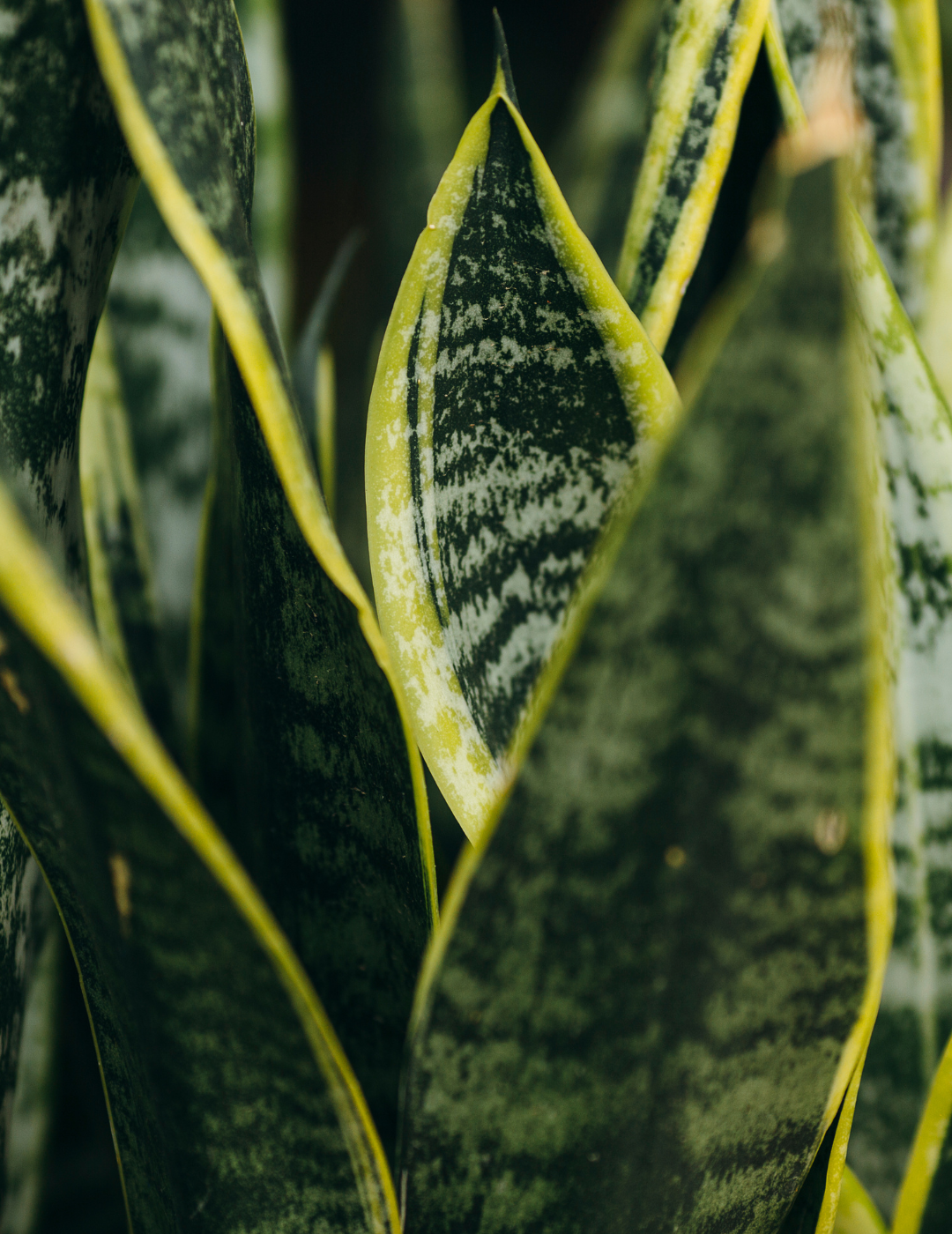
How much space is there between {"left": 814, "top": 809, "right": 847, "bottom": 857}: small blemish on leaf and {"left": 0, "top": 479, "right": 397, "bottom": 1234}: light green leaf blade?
0.13m

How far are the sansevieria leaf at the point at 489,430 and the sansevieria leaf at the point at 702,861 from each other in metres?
0.09

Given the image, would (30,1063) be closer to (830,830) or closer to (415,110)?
(830,830)

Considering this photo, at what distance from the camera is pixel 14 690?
0.22 m

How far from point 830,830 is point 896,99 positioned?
1.52ft

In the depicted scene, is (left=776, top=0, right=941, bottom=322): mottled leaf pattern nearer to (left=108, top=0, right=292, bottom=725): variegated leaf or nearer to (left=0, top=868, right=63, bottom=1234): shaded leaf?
(left=108, top=0, right=292, bottom=725): variegated leaf

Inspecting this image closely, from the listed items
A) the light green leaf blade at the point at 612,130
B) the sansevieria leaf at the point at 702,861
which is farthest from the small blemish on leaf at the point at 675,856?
the light green leaf blade at the point at 612,130

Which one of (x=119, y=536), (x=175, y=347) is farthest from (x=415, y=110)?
(x=119, y=536)

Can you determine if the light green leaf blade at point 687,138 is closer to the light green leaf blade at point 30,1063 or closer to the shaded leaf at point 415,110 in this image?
the light green leaf blade at point 30,1063

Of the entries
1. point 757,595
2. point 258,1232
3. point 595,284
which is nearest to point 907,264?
point 595,284

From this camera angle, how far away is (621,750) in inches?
8.0

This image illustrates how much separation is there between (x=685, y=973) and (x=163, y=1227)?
8.6 inches

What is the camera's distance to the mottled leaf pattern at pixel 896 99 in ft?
1.49

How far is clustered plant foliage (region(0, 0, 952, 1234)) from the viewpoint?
0.19 metres

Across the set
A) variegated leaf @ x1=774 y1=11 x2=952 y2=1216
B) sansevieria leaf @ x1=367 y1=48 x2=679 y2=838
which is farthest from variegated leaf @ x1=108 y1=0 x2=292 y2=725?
variegated leaf @ x1=774 y1=11 x2=952 y2=1216
